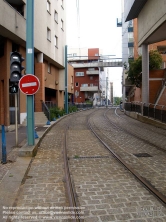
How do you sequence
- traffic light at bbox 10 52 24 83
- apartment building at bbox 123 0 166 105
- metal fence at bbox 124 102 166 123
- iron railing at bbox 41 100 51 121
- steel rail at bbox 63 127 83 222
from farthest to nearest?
iron railing at bbox 41 100 51 121
apartment building at bbox 123 0 166 105
metal fence at bbox 124 102 166 123
traffic light at bbox 10 52 24 83
steel rail at bbox 63 127 83 222

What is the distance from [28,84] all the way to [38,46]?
1381cm

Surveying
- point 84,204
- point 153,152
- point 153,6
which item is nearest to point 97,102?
point 153,6

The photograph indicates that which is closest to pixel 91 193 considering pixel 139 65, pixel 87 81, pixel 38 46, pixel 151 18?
pixel 151 18

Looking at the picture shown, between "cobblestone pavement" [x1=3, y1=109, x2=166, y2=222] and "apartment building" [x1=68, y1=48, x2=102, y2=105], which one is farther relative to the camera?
"apartment building" [x1=68, y1=48, x2=102, y2=105]

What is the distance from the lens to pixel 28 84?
8.03 m

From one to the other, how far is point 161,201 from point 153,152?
4429mm

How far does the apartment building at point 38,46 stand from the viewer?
15.7m

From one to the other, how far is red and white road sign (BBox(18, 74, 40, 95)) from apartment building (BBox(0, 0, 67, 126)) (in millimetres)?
7486

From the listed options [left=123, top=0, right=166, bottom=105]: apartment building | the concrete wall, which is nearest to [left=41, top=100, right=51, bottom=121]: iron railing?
[left=123, top=0, right=166, bottom=105]: apartment building

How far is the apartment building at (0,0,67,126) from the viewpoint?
51.4 feet

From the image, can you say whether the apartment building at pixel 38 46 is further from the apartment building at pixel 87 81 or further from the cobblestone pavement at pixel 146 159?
the apartment building at pixel 87 81

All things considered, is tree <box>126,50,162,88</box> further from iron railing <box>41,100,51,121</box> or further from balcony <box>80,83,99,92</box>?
balcony <box>80,83,99,92</box>

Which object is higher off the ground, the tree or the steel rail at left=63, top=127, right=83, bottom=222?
the tree

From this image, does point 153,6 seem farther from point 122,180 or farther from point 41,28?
point 122,180
